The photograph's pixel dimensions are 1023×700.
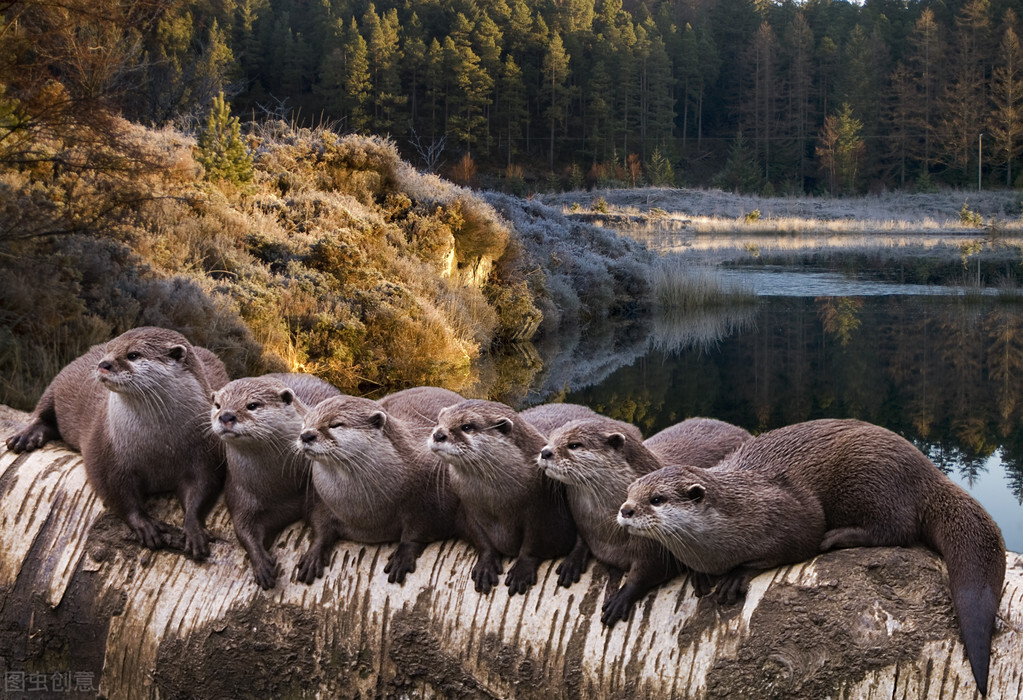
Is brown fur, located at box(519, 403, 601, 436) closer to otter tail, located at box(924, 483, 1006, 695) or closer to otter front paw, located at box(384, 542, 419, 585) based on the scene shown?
otter front paw, located at box(384, 542, 419, 585)

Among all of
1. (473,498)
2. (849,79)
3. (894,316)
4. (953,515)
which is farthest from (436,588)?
(849,79)

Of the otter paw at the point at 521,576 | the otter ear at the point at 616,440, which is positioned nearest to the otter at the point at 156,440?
the otter paw at the point at 521,576

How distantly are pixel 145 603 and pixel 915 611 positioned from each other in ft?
9.61

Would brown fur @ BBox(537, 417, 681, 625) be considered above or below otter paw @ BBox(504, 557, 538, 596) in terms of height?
above

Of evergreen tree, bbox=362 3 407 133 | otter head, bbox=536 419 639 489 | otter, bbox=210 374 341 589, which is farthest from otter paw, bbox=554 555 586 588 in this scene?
evergreen tree, bbox=362 3 407 133

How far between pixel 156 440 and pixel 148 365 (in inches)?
13.0

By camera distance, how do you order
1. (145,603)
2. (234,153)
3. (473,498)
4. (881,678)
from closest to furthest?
(881,678) < (473,498) < (145,603) < (234,153)

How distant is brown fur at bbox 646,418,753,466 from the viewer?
3.98 metres

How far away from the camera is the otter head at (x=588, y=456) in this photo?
11.0 ft

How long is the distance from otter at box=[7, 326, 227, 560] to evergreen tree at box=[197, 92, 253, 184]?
13969mm

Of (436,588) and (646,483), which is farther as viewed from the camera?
(436,588)

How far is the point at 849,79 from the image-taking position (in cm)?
7644

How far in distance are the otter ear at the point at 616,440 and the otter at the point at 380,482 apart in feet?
2.34

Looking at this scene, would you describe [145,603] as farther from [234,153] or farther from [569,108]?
[569,108]
